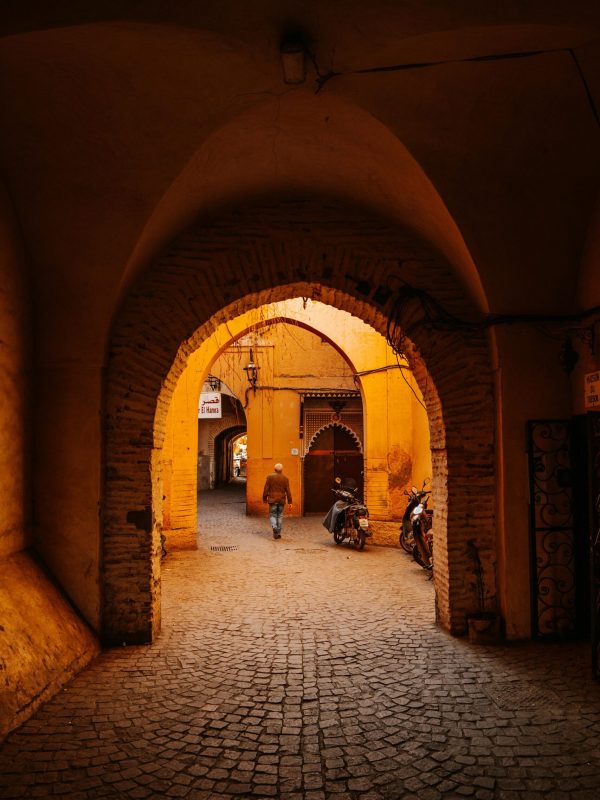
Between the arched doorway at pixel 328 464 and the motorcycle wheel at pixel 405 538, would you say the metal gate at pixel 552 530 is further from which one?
the arched doorway at pixel 328 464

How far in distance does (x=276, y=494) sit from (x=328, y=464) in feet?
17.7

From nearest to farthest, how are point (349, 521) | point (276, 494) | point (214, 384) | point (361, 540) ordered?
point (361, 540), point (349, 521), point (276, 494), point (214, 384)

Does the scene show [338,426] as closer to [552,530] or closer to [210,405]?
[210,405]

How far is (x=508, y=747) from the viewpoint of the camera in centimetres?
296

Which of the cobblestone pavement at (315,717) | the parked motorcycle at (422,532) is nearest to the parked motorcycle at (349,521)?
the parked motorcycle at (422,532)

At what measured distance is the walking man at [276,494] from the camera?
10.5 metres

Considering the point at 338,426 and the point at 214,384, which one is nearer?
the point at 338,426

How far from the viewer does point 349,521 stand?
9.96m

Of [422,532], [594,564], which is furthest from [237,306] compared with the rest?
[422,532]

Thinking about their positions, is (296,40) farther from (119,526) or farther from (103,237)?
(119,526)

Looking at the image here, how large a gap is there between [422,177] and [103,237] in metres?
2.68

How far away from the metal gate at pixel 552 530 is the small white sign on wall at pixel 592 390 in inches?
27.1

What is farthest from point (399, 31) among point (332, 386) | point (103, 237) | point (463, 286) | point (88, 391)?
point (332, 386)

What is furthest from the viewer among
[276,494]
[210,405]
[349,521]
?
[210,405]
